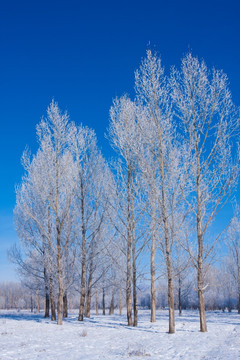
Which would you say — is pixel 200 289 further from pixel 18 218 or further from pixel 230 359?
pixel 18 218

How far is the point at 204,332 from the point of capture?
36.9ft

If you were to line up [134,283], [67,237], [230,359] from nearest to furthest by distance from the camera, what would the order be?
[230,359] → [134,283] → [67,237]

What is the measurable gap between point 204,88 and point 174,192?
4477mm

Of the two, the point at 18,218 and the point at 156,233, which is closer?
the point at 156,233

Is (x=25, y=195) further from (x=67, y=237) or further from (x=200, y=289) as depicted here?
(x=200, y=289)

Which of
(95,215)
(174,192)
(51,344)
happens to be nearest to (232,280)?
(95,215)

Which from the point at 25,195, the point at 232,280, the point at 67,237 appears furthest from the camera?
the point at 232,280

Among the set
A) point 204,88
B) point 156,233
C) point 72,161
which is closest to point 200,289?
point 156,233

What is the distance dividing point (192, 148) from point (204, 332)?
7007mm

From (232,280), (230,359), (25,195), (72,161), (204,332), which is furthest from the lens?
(232,280)

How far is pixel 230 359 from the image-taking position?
5879mm

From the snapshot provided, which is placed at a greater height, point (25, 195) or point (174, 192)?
point (25, 195)

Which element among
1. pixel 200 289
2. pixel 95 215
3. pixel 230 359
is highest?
pixel 95 215

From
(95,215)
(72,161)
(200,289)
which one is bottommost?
(200,289)
